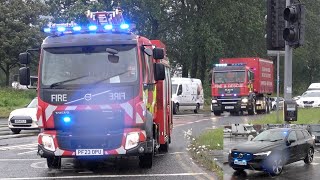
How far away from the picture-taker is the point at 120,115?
10.9m

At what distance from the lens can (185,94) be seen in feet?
125

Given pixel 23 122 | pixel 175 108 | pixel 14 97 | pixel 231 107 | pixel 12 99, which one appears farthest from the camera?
pixel 14 97

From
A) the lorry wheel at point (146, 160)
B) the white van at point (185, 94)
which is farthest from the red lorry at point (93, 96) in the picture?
the white van at point (185, 94)

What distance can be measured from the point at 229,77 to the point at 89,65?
23805 mm

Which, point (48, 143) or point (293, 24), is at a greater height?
point (293, 24)

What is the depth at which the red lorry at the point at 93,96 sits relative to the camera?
35.7 ft

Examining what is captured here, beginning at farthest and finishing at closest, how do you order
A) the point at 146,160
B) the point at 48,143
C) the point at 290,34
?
the point at 146,160
the point at 290,34
the point at 48,143

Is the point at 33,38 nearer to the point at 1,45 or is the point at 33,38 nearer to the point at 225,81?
the point at 1,45

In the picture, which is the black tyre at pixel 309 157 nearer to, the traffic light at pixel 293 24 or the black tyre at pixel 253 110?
the traffic light at pixel 293 24

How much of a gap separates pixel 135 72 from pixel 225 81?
23.7 meters

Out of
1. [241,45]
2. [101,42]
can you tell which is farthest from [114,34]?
[241,45]

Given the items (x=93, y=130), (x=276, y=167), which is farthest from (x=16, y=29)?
(x=276, y=167)

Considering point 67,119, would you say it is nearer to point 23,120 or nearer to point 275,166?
point 275,166

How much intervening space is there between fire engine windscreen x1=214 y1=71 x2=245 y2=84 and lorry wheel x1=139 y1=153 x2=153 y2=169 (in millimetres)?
22454
